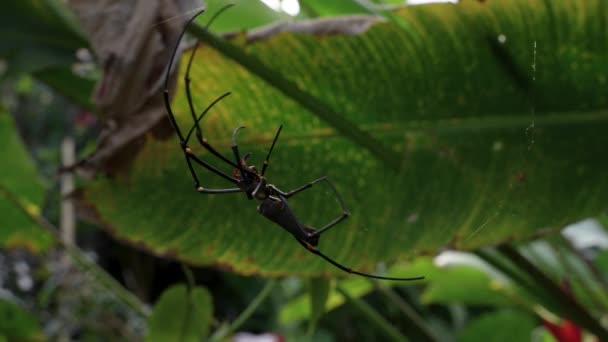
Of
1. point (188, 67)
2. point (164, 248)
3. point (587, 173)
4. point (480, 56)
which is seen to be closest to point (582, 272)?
point (587, 173)

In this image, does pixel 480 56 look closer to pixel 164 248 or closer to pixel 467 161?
pixel 467 161

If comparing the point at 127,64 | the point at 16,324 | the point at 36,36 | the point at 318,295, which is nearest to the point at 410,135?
the point at 318,295

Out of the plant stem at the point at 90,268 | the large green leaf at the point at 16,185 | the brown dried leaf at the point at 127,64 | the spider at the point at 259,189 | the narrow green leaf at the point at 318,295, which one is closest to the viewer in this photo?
the spider at the point at 259,189

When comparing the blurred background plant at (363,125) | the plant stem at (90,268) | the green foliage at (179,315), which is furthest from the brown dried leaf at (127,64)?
the plant stem at (90,268)

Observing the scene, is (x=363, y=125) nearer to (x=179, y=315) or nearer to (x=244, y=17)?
(x=244, y=17)

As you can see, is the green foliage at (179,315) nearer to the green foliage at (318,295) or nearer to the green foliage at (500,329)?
the green foliage at (318,295)

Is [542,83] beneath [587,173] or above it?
above
